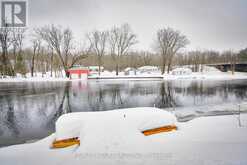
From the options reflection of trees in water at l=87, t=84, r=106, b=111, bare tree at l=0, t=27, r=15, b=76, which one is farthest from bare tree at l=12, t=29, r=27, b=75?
reflection of trees in water at l=87, t=84, r=106, b=111

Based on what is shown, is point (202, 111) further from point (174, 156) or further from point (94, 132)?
point (94, 132)

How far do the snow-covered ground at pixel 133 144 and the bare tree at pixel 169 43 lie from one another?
41.8m

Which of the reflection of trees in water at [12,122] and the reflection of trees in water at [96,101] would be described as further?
the reflection of trees in water at [96,101]

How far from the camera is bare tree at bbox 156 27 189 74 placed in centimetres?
4475

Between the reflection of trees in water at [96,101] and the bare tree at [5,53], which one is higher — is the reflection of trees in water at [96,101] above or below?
below

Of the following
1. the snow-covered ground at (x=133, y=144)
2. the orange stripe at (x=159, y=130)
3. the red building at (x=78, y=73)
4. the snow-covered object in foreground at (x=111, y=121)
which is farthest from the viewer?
the red building at (x=78, y=73)

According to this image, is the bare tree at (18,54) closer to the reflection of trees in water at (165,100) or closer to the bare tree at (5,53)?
the bare tree at (5,53)

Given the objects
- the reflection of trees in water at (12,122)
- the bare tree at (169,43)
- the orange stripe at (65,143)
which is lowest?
the reflection of trees in water at (12,122)

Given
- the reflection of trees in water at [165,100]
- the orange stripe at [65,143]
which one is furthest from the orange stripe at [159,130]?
the reflection of trees in water at [165,100]

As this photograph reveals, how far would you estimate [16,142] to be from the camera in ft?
17.4

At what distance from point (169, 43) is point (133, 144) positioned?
4621 centimetres

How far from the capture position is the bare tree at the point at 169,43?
44750 mm

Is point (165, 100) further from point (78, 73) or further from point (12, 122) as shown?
point (78, 73)

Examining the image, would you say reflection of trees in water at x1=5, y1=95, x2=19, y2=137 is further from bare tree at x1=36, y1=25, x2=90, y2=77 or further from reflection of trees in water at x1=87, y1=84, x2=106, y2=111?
bare tree at x1=36, y1=25, x2=90, y2=77
